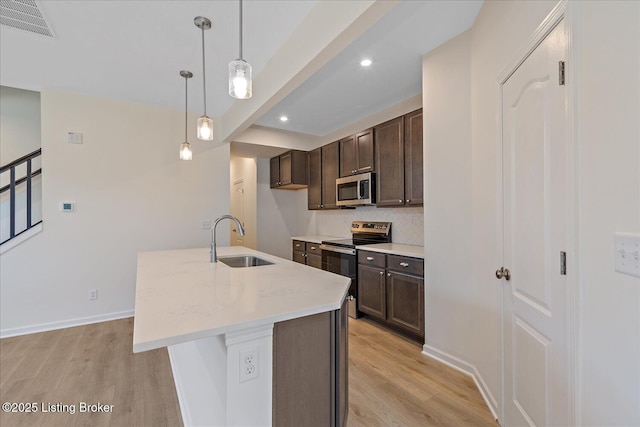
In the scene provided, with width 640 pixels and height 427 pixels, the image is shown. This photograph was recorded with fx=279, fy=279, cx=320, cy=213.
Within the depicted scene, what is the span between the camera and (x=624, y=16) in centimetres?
80

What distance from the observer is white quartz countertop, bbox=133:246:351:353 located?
0.90 meters

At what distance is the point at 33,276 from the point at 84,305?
563 mm

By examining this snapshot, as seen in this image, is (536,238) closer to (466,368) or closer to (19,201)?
(466,368)

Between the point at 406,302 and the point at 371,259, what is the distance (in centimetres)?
59

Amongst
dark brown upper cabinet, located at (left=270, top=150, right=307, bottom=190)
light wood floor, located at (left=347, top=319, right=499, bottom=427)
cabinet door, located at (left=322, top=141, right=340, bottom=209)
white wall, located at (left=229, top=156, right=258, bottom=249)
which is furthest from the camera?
white wall, located at (left=229, top=156, right=258, bottom=249)

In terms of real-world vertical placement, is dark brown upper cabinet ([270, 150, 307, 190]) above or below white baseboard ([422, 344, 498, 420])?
above

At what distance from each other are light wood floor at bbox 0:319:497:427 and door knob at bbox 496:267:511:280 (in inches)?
33.7

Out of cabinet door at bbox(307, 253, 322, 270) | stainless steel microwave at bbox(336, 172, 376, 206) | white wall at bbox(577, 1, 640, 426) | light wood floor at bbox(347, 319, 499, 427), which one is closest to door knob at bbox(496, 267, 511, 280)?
white wall at bbox(577, 1, 640, 426)

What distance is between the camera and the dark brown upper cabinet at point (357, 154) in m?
3.51

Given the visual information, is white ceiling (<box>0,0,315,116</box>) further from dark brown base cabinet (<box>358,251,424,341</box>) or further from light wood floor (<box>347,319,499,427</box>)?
light wood floor (<box>347,319,499,427</box>)

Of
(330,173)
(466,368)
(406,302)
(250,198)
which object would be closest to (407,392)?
(466,368)

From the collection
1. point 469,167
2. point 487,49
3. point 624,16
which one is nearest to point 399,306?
point 469,167

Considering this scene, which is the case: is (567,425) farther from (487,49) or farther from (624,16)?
(487,49)

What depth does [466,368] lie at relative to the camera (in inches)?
83.3
